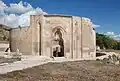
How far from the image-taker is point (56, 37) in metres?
31.3

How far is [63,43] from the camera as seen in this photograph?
31.1 metres

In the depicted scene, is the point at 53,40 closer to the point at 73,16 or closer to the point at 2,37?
the point at 73,16

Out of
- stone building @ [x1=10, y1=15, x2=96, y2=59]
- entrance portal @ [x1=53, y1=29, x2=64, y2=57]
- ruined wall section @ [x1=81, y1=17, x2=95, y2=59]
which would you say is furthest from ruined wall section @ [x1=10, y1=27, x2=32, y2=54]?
ruined wall section @ [x1=81, y1=17, x2=95, y2=59]

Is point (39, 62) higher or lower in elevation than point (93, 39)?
lower

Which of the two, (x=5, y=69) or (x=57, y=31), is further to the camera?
(x=57, y=31)

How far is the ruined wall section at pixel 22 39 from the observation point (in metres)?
30.6

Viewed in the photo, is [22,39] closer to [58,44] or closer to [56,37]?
[56,37]

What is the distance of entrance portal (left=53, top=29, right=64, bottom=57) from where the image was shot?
31250 mm

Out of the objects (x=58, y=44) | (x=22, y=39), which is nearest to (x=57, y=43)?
(x=58, y=44)

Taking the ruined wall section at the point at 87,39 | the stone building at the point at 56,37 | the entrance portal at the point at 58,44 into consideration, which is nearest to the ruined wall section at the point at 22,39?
the stone building at the point at 56,37

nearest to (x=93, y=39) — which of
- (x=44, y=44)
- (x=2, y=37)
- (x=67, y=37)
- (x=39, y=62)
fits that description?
(x=67, y=37)

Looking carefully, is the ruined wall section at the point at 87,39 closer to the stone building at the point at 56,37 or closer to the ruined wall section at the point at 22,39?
the stone building at the point at 56,37

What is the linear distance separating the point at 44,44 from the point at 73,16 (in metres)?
5.72

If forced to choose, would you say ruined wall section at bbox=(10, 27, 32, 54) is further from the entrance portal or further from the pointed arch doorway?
the entrance portal
